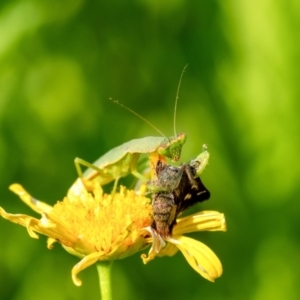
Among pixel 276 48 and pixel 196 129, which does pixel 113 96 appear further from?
pixel 276 48

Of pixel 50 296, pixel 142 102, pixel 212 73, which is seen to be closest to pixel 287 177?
pixel 212 73

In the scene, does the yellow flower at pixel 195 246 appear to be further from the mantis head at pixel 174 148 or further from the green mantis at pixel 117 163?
the green mantis at pixel 117 163

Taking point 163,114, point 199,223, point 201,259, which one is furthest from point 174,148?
point 163,114

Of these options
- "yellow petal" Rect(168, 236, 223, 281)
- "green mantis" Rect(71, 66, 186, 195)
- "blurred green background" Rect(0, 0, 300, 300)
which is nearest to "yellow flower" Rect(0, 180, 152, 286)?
"yellow petal" Rect(168, 236, 223, 281)

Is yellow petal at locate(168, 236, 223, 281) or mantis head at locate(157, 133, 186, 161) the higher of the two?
mantis head at locate(157, 133, 186, 161)

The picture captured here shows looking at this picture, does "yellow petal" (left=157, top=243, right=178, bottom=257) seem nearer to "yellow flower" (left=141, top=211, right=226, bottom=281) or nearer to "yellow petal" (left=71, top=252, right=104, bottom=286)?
"yellow flower" (left=141, top=211, right=226, bottom=281)
